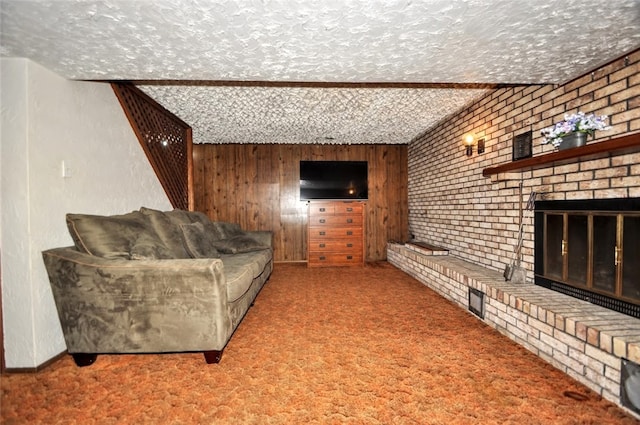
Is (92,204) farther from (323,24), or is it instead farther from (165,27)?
(323,24)

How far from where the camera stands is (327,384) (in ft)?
5.41

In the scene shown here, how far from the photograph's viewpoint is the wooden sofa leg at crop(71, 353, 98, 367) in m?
1.86

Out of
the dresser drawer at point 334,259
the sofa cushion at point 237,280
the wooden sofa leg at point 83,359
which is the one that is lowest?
the wooden sofa leg at point 83,359

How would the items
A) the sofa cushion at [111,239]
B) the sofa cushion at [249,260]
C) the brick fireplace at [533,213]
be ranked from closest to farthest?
the brick fireplace at [533,213] → the sofa cushion at [111,239] → the sofa cushion at [249,260]

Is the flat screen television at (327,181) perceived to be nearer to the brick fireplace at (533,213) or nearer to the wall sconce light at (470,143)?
the brick fireplace at (533,213)

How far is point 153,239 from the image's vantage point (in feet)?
7.06

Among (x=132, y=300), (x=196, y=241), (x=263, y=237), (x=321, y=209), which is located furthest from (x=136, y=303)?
(x=321, y=209)

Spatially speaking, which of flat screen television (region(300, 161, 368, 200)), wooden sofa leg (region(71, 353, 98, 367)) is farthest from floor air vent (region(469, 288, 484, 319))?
flat screen television (region(300, 161, 368, 200))

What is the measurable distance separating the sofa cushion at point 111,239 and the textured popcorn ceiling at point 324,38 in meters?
1.02

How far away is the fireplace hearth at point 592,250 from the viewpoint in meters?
1.76

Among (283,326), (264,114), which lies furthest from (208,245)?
(264,114)

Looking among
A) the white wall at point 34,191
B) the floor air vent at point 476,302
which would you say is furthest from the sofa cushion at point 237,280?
the floor air vent at point 476,302

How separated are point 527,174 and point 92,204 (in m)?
3.53

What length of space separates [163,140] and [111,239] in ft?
6.43
